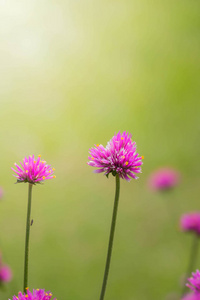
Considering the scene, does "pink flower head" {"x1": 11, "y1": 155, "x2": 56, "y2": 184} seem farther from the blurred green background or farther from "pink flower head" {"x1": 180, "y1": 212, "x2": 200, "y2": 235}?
the blurred green background

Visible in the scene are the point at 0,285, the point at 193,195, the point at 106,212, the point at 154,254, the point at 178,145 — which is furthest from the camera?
the point at 178,145

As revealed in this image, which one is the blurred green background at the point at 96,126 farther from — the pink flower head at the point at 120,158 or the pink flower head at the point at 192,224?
the pink flower head at the point at 120,158

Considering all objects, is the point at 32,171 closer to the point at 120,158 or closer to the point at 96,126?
the point at 120,158

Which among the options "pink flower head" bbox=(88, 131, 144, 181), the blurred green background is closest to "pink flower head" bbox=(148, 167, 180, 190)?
the blurred green background

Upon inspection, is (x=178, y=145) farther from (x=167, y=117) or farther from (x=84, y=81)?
(x=84, y=81)

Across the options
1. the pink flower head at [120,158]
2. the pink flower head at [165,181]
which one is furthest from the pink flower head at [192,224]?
the pink flower head at [120,158]

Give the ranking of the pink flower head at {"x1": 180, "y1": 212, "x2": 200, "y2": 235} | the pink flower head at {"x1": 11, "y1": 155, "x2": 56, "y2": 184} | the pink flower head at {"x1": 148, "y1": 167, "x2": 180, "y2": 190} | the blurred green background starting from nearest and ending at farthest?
1. the pink flower head at {"x1": 11, "y1": 155, "x2": 56, "y2": 184}
2. the pink flower head at {"x1": 180, "y1": 212, "x2": 200, "y2": 235}
3. the pink flower head at {"x1": 148, "y1": 167, "x2": 180, "y2": 190}
4. the blurred green background

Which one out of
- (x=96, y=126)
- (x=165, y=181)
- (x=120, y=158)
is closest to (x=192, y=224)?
(x=165, y=181)

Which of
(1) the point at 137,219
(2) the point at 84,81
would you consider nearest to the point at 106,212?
(1) the point at 137,219
